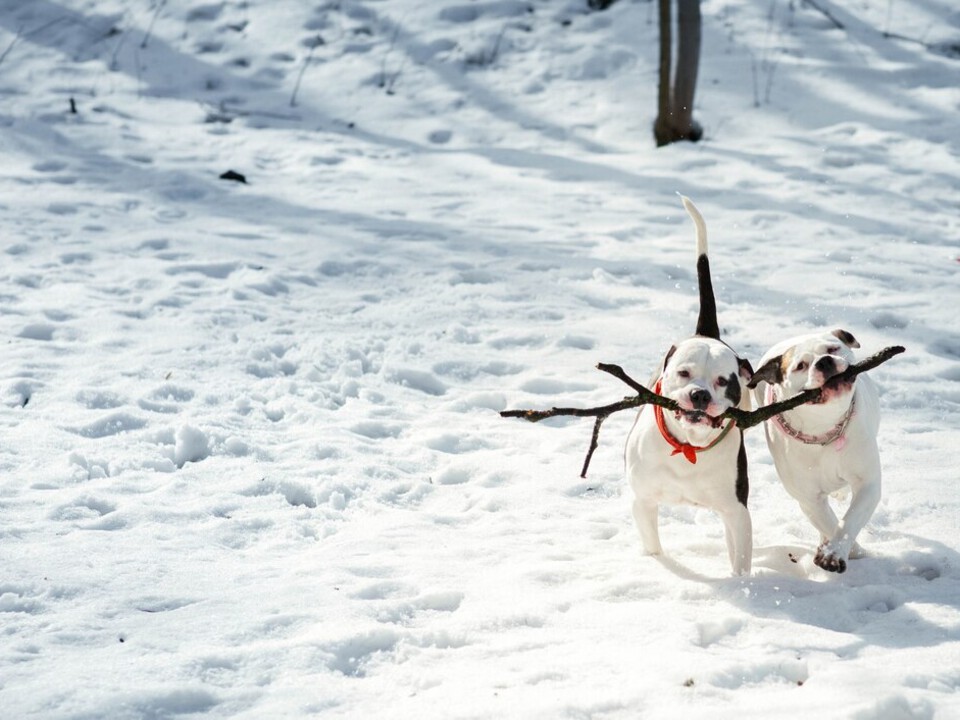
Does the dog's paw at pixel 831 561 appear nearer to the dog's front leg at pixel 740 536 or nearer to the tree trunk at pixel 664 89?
the dog's front leg at pixel 740 536

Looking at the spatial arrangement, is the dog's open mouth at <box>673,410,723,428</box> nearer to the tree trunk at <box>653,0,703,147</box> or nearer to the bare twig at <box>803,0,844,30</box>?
the tree trunk at <box>653,0,703,147</box>

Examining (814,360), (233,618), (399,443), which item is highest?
(814,360)

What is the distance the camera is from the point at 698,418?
3.30m

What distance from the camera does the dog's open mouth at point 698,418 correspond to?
330 centimetres

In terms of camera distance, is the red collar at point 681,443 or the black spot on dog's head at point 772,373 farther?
the black spot on dog's head at point 772,373

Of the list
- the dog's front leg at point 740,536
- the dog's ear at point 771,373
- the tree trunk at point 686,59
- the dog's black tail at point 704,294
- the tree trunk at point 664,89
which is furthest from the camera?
the tree trunk at point 664,89

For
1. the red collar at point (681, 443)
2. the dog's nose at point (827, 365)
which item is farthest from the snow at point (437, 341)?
the dog's nose at point (827, 365)

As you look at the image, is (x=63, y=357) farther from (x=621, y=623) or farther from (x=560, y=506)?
(x=621, y=623)

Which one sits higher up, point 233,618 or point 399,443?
point 233,618

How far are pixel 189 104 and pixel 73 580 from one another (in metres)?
8.43

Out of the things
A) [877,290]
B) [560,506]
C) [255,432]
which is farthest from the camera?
[877,290]

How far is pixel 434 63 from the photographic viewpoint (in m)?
11.8

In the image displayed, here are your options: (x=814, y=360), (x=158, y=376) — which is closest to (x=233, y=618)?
(x=814, y=360)

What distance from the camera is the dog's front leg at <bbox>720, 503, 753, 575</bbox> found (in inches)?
140
